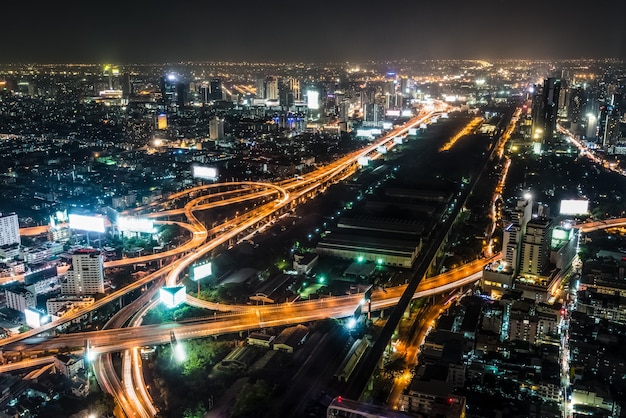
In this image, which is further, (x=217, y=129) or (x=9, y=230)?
(x=217, y=129)

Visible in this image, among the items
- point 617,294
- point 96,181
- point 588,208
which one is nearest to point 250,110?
point 96,181

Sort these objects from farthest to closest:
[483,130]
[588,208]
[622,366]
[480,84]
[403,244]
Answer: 1. [480,84]
2. [483,130]
3. [588,208]
4. [403,244]
5. [622,366]

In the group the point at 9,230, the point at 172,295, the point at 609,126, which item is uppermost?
the point at 609,126

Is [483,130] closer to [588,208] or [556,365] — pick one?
[588,208]

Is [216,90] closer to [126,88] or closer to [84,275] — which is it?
[126,88]

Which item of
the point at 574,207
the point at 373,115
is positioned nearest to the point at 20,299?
the point at 574,207

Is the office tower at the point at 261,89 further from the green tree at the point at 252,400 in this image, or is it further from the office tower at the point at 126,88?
the green tree at the point at 252,400

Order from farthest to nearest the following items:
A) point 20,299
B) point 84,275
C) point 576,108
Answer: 1. point 576,108
2. point 84,275
3. point 20,299
